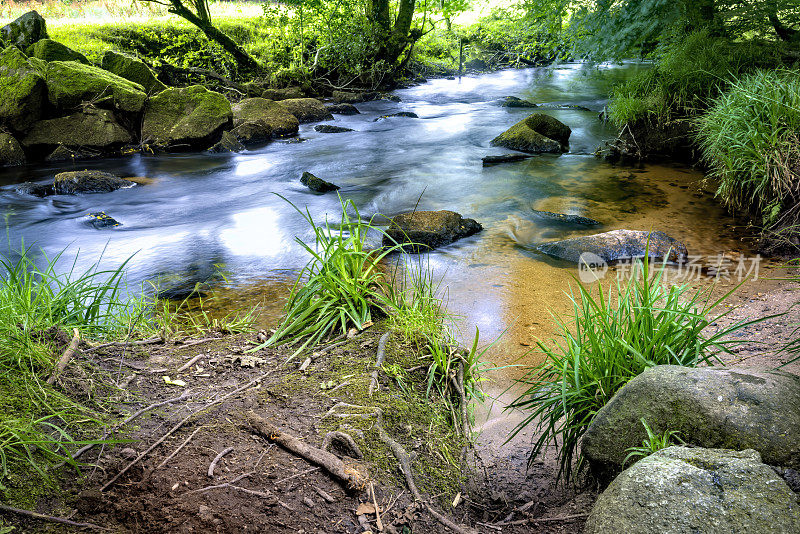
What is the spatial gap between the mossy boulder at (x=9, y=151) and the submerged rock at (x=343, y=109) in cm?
801

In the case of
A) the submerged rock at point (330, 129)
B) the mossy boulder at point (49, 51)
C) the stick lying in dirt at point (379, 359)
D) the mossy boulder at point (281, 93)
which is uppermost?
the mossy boulder at point (49, 51)

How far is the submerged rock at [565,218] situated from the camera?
7164 mm

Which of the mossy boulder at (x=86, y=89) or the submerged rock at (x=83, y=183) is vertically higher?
the mossy boulder at (x=86, y=89)

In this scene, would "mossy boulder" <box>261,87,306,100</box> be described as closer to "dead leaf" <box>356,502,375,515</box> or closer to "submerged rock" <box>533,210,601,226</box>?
"submerged rock" <box>533,210,601,226</box>

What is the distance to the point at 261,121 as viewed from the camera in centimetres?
1285

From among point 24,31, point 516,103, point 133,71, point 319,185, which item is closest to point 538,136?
point 319,185

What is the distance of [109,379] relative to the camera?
2271 mm

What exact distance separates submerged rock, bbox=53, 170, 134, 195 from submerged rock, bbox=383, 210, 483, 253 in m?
5.44

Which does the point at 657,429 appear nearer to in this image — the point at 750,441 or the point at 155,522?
the point at 750,441

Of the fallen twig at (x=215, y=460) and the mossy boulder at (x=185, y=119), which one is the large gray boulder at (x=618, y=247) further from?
the mossy boulder at (x=185, y=119)

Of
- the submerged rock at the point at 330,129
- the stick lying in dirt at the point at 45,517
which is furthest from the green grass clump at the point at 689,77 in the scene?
the stick lying in dirt at the point at 45,517

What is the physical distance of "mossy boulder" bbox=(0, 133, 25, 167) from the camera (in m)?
10.1

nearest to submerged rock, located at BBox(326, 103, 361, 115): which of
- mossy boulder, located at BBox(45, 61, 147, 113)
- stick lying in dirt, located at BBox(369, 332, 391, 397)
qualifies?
mossy boulder, located at BBox(45, 61, 147, 113)

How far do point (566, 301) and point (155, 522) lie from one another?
4.09m
